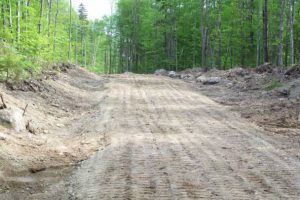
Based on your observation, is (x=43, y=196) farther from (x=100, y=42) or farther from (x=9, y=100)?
(x=100, y=42)

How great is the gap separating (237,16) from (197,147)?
33.5 metres

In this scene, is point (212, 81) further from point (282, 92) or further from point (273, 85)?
point (282, 92)

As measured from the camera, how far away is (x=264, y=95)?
19500 mm

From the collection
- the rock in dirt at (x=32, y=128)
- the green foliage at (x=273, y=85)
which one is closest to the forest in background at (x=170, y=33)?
the rock in dirt at (x=32, y=128)

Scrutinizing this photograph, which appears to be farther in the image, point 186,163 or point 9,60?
point 9,60

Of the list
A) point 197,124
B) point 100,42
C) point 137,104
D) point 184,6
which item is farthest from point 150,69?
point 197,124

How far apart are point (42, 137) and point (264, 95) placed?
38.2ft

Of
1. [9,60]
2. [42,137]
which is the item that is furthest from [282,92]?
[42,137]

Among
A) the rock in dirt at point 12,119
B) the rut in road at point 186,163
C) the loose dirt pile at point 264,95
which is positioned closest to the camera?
the rut in road at point 186,163

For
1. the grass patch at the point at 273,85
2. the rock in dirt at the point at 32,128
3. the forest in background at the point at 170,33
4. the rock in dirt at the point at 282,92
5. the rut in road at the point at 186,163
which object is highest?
the forest in background at the point at 170,33

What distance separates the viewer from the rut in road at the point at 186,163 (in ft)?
22.9

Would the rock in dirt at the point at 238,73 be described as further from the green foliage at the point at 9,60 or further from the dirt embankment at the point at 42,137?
the green foliage at the point at 9,60

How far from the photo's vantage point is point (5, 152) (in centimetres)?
887

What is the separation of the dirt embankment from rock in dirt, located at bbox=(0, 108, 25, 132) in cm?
15
